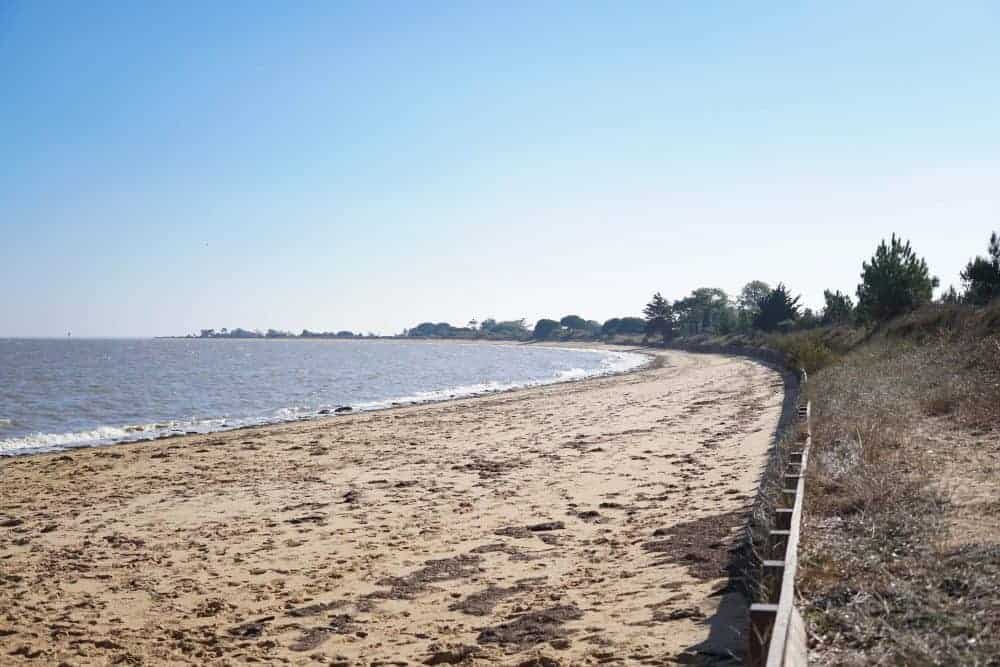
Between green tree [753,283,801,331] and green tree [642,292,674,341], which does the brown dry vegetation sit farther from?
green tree [642,292,674,341]

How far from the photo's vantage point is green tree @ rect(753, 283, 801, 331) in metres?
73.5

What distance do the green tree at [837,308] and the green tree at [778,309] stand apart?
12.1m

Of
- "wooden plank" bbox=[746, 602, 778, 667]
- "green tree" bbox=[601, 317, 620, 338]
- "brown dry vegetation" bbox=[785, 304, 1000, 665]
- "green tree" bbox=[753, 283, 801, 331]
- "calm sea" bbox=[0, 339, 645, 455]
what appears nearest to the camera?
"wooden plank" bbox=[746, 602, 778, 667]

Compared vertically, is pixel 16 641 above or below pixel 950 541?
below

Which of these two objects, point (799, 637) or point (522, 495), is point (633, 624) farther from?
point (522, 495)

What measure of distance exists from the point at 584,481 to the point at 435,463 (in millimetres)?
3990

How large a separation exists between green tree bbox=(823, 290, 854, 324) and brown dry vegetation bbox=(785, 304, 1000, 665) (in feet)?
141

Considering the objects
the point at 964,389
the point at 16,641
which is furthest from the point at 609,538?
the point at 964,389

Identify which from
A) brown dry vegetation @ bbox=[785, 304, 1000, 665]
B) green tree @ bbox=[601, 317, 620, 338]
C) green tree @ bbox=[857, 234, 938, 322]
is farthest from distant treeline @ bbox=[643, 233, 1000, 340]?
green tree @ bbox=[601, 317, 620, 338]

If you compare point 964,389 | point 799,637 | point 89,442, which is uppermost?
point 964,389

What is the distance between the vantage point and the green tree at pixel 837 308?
5617 centimetres

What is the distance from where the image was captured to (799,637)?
14.4ft

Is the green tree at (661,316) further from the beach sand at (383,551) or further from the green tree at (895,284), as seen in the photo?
the beach sand at (383,551)

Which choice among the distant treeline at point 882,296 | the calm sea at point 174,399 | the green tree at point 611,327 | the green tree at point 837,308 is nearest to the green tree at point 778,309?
the distant treeline at point 882,296
